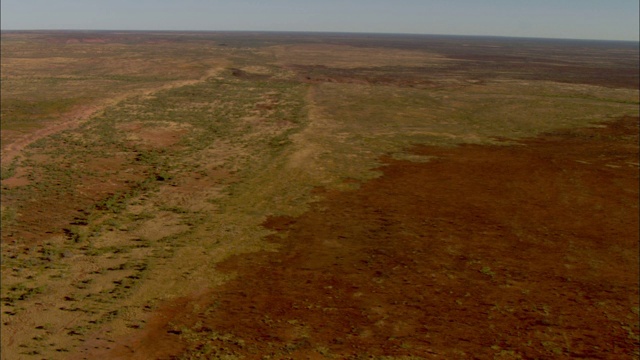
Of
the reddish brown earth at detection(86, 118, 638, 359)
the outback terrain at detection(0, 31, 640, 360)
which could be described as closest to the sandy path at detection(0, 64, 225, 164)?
the outback terrain at detection(0, 31, 640, 360)

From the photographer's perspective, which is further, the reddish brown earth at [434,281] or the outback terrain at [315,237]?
the outback terrain at [315,237]

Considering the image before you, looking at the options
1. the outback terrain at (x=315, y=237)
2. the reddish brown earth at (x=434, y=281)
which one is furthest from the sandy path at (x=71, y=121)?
the reddish brown earth at (x=434, y=281)

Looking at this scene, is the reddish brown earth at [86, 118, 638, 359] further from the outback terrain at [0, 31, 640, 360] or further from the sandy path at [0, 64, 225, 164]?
the sandy path at [0, 64, 225, 164]

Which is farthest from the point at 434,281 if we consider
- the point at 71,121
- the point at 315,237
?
the point at 71,121

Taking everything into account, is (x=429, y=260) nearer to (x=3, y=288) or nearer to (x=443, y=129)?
(x=3, y=288)

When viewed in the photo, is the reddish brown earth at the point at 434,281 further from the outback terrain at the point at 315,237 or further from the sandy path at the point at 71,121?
the sandy path at the point at 71,121

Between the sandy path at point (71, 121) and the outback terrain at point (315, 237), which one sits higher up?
the sandy path at point (71, 121)

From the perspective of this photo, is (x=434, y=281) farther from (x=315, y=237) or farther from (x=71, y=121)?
(x=71, y=121)
